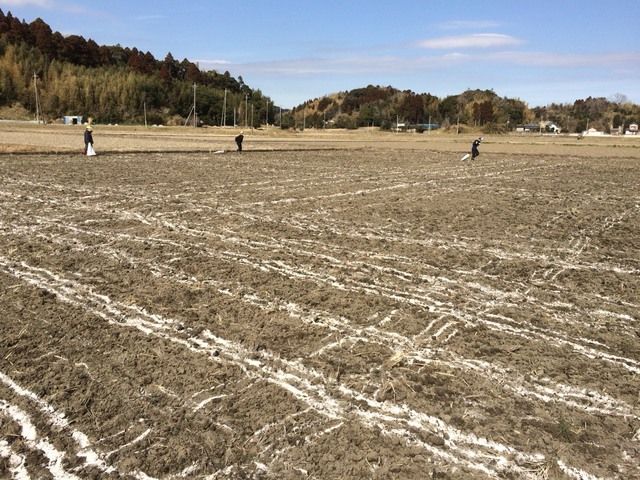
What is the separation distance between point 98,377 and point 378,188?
1043 cm

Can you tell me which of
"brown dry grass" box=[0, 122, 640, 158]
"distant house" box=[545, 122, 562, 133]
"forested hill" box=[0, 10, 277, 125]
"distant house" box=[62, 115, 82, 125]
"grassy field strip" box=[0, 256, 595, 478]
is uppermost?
"forested hill" box=[0, 10, 277, 125]

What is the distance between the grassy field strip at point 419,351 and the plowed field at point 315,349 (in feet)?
0.06

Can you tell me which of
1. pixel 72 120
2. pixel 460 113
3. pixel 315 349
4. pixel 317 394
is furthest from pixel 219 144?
pixel 460 113

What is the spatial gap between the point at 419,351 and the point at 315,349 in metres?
0.74

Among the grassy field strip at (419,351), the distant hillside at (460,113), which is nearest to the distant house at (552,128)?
the distant hillside at (460,113)

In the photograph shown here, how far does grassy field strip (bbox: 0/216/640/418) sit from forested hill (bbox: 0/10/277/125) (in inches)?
3839

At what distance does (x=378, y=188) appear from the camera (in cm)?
1318

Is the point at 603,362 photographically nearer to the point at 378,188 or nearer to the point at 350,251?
the point at 350,251

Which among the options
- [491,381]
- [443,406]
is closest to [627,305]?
[491,381]

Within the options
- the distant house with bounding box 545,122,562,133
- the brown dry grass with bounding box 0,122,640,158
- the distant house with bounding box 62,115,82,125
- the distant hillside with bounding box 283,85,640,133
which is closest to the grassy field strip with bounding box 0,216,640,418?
the brown dry grass with bounding box 0,122,640,158

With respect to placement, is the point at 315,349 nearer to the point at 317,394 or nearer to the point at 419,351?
the point at 317,394

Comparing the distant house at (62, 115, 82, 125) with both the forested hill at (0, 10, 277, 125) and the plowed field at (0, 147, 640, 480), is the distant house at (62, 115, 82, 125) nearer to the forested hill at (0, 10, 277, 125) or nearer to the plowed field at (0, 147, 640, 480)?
the forested hill at (0, 10, 277, 125)

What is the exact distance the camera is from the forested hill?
314ft

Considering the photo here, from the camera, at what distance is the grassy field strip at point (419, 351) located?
3213 mm
